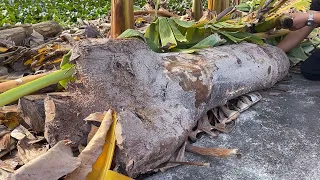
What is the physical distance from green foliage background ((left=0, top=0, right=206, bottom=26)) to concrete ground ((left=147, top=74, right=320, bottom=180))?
2800mm

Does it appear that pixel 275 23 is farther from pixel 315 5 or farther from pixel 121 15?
pixel 121 15

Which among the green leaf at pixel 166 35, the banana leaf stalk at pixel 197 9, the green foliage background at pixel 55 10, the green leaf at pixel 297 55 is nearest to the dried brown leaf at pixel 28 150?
the green leaf at pixel 166 35

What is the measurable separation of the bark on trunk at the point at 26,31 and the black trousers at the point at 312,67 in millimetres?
1799

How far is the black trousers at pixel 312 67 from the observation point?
8.18 ft

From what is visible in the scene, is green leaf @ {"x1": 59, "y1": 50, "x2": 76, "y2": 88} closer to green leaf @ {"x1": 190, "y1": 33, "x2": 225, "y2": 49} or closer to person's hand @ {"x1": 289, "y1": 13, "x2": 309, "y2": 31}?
green leaf @ {"x1": 190, "y1": 33, "x2": 225, "y2": 49}

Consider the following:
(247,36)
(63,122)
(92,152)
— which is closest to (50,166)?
(92,152)

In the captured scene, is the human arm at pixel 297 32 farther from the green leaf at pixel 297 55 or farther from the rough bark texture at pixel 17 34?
the rough bark texture at pixel 17 34

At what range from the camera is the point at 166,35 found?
2.11 m

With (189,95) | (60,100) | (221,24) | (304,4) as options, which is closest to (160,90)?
(189,95)

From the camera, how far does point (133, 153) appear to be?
1356 millimetres

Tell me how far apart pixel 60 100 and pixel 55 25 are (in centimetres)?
167

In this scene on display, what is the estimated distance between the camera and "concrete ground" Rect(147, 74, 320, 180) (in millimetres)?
1492

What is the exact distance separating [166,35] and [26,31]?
3.57 feet

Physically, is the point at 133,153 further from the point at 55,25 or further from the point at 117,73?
the point at 55,25
